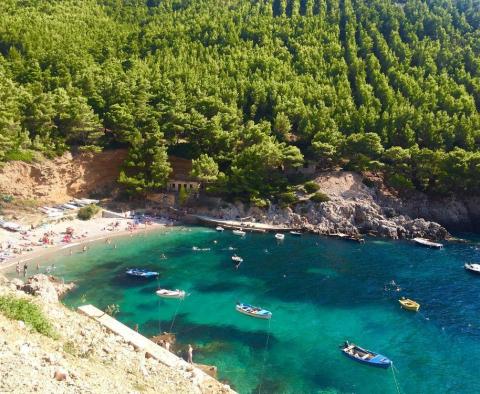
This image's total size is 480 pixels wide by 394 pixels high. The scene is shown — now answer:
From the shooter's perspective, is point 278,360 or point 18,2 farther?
point 18,2

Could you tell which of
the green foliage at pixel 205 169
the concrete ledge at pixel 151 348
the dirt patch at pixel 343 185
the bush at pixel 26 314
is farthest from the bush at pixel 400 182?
the bush at pixel 26 314

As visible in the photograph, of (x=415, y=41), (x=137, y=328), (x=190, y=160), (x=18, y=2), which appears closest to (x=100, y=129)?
(x=190, y=160)

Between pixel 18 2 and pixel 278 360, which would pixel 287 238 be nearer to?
pixel 278 360

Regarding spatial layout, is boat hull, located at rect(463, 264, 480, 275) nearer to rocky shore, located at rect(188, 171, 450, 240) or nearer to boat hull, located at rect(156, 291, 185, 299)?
rocky shore, located at rect(188, 171, 450, 240)

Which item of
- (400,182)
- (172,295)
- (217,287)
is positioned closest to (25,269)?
(172,295)

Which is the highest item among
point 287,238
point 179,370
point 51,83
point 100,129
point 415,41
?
point 415,41

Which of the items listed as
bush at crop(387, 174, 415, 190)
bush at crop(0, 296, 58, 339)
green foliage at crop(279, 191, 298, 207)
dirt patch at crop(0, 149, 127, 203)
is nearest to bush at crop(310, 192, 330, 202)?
green foliage at crop(279, 191, 298, 207)
